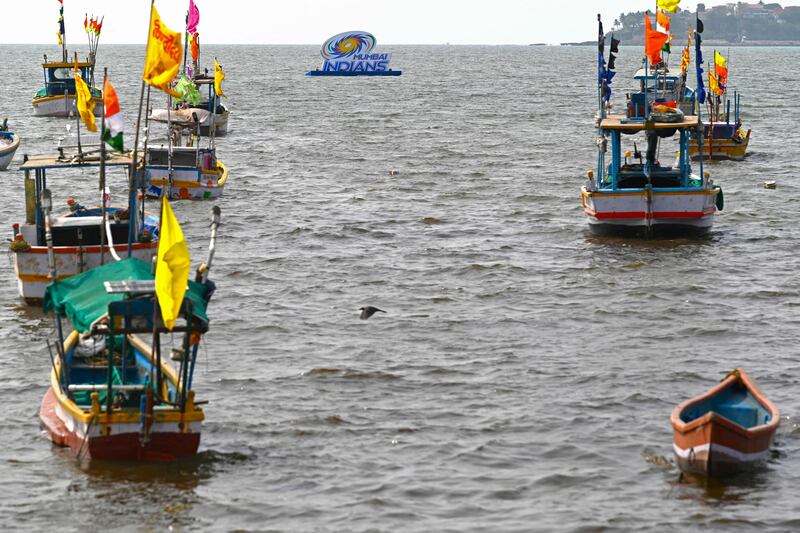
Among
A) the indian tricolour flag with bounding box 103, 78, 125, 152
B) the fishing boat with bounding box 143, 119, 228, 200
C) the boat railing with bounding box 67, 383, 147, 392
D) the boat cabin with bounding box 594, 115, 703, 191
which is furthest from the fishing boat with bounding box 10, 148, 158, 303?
the fishing boat with bounding box 143, 119, 228, 200

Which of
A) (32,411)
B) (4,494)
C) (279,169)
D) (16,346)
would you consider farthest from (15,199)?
(4,494)

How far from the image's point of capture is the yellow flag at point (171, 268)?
1727 centimetres

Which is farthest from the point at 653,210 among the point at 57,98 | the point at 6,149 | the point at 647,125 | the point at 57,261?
the point at 57,98

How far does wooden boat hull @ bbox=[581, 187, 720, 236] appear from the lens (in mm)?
35094

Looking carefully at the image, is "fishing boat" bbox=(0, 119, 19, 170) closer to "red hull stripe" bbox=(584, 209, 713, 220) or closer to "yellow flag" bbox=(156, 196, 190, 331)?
"red hull stripe" bbox=(584, 209, 713, 220)

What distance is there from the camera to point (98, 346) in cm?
2195

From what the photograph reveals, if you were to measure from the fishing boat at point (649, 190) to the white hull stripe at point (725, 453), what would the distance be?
16293 mm

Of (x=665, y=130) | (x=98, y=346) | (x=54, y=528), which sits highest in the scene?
(x=665, y=130)

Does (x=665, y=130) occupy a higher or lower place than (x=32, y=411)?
higher

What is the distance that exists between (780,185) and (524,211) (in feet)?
37.7

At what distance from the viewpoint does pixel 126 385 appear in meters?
19.7

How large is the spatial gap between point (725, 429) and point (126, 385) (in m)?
8.34

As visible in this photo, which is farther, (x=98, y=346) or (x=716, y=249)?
(x=716, y=249)

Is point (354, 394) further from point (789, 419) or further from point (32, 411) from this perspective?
point (789, 419)
